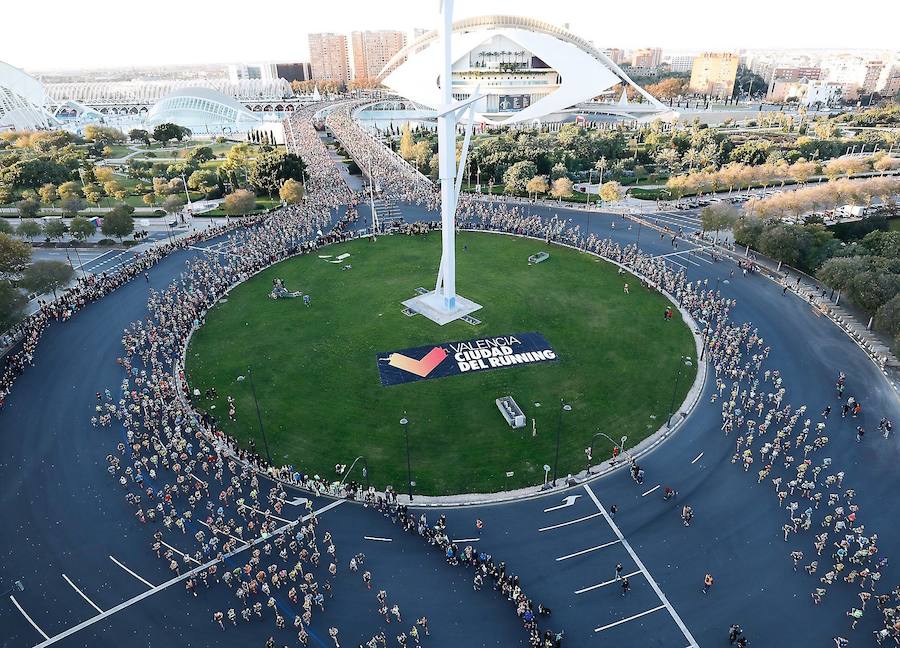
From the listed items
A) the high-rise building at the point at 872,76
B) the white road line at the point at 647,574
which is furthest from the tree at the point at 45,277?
the high-rise building at the point at 872,76

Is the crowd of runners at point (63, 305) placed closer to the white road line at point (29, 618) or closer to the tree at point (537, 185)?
the white road line at point (29, 618)

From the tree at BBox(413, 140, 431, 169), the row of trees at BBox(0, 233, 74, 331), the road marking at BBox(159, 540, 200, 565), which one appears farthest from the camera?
the tree at BBox(413, 140, 431, 169)

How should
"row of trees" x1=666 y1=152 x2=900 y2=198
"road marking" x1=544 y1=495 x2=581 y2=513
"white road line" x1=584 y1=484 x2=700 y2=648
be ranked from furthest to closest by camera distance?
"row of trees" x1=666 y1=152 x2=900 y2=198, "road marking" x1=544 y1=495 x2=581 y2=513, "white road line" x1=584 y1=484 x2=700 y2=648

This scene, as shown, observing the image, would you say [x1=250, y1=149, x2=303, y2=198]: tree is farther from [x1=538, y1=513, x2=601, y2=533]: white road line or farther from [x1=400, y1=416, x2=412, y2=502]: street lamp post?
[x1=538, y1=513, x2=601, y2=533]: white road line

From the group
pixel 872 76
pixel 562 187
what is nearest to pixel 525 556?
pixel 562 187

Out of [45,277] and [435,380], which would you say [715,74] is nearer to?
[435,380]

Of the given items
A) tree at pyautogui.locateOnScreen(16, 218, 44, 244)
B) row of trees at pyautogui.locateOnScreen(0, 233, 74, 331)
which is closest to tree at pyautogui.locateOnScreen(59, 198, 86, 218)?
tree at pyautogui.locateOnScreen(16, 218, 44, 244)

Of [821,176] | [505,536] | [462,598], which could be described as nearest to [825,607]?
[505,536]

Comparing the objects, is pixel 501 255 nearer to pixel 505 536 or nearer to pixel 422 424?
pixel 422 424
